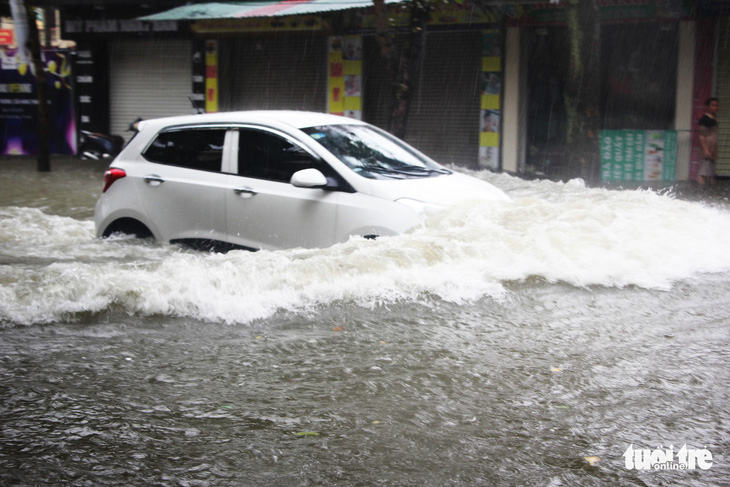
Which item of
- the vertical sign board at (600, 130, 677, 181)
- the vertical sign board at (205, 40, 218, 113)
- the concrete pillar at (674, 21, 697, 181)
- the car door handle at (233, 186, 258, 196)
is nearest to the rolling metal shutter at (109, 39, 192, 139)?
the vertical sign board at (205, 40, 218, 113)

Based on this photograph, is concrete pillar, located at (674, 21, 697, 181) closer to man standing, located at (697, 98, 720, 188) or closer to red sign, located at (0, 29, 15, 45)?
man standing, located at (697, 98, 720, 188)

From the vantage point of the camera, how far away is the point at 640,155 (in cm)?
1540

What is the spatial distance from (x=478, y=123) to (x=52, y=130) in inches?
468

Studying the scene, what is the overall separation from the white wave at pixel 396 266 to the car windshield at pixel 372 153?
28.1 inches

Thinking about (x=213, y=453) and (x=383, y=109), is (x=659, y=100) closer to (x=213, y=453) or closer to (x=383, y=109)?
(x=383, y=109)

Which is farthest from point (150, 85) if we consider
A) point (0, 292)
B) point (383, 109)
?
point (0, 292)

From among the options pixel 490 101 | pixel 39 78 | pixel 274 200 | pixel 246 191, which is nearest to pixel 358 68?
pixel 490 101

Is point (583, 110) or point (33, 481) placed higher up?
point (583, 110)

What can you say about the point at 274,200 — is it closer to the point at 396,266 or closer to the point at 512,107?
the point at 396,266

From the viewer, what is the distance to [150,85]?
22672 mm

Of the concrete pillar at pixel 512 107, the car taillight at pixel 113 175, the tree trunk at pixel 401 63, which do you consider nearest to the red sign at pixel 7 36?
the concrete pillar at pixel 512 107

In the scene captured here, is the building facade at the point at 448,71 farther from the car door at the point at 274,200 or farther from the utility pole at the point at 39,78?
the car door at the point at 274,200

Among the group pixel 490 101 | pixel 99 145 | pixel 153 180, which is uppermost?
pixel 490 101

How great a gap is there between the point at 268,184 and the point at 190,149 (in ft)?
3.43
